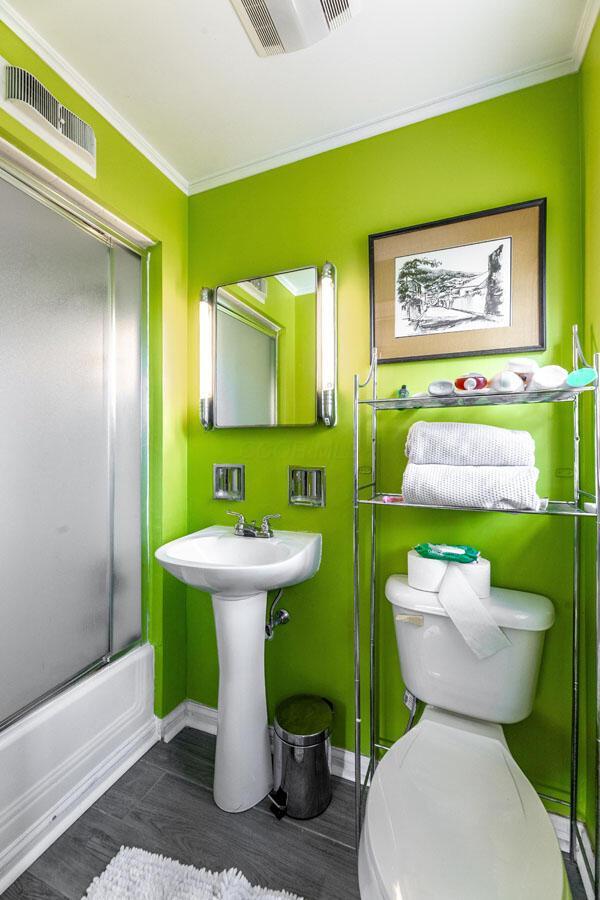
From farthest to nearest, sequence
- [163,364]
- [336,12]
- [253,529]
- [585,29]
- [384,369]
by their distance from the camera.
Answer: [163,364]
[253,529]
[384,369]
[585,29]
[336,12]

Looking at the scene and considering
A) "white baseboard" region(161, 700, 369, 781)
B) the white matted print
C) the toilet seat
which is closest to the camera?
the toilet seat

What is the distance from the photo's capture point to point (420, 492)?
1.19 m

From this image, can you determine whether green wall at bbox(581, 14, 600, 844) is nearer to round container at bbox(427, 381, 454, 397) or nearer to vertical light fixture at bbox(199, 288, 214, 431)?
round container at bbox(427, 381, 454, 397)

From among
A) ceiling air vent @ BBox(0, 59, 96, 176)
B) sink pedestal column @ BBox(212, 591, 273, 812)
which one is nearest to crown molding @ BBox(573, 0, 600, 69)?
ceiling air vent @ BBox(0, 59, 96, 176)

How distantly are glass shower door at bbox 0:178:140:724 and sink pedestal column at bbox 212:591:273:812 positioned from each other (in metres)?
0.50

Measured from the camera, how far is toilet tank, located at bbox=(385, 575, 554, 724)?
1.13 m

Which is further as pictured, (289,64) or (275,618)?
(275,618)

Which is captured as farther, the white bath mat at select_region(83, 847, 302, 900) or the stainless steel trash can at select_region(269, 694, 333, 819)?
the stainless steel trash can at select_region(269, 694, 333, 819)

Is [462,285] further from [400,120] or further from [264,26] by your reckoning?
[264,26]

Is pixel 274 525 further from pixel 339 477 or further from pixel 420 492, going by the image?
pixel 420 492

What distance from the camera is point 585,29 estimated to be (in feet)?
3.79

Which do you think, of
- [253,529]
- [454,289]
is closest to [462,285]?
[454,289]

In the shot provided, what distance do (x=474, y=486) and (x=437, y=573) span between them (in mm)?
295

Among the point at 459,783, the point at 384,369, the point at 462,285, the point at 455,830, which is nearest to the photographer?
the point at 455,830
